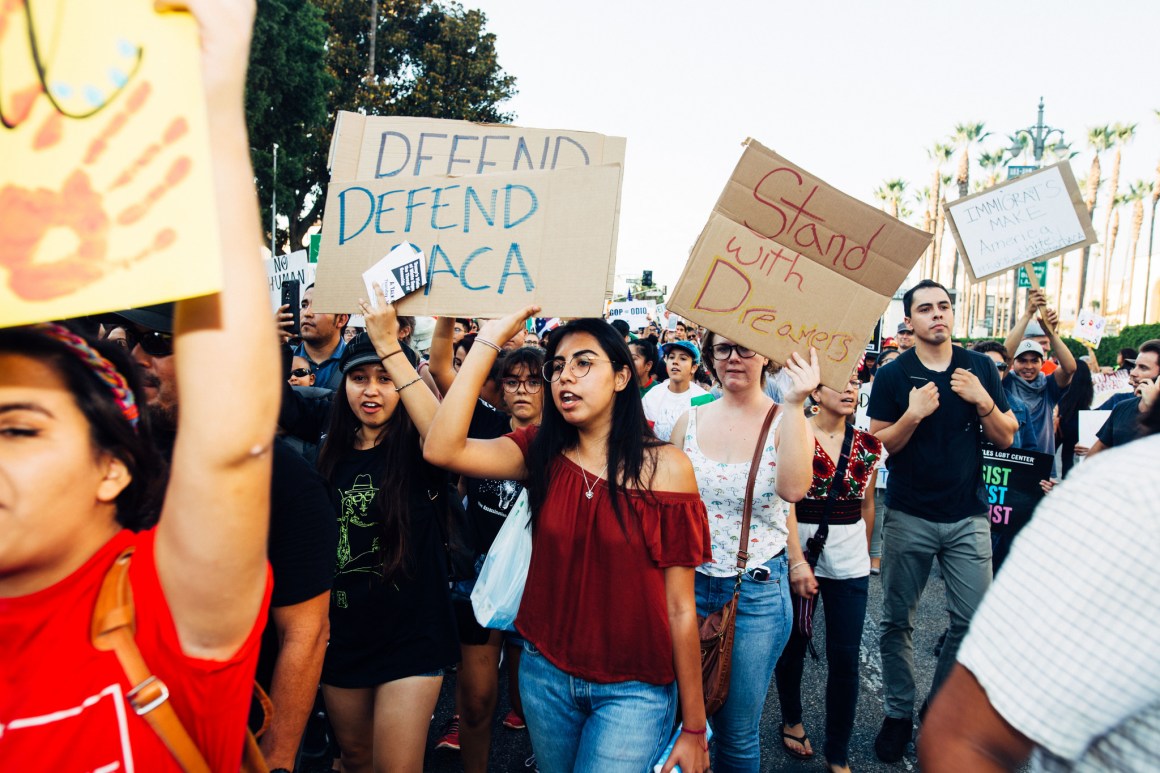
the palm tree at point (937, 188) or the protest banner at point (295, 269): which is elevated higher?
the palm tree at point (937, 188)

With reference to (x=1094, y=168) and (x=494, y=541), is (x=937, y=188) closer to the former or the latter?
(x=1094, y=168)

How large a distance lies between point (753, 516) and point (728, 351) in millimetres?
716

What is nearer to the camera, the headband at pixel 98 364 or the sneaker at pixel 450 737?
the headband at pixel 98 364

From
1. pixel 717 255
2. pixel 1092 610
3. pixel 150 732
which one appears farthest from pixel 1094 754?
pixel 717 255

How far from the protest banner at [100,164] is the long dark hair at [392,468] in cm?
190

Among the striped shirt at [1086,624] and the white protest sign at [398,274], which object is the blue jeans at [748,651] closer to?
the white protest sign at [398,274]

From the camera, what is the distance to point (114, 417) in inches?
45.6

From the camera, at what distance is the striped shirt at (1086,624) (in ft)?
2.89

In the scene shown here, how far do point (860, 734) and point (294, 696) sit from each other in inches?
122

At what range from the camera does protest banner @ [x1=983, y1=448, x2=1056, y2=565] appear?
4.79 m

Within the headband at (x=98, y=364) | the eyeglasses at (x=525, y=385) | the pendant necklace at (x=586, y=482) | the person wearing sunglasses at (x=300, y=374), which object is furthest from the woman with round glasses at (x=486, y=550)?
the headband at (x=98, y=364)

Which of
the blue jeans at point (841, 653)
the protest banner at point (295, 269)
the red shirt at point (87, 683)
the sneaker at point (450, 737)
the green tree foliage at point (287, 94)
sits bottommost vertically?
the sneaker at point (450, 737)

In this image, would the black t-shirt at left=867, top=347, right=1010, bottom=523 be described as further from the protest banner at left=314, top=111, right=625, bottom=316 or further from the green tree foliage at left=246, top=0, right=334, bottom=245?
the green tree foliage at left=246, top=0, right=334, bottom=245

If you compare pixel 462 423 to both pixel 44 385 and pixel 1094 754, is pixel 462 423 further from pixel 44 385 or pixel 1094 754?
pixel 1094 754
